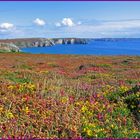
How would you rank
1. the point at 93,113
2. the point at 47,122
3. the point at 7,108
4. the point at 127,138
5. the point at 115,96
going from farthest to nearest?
the point at 115,96, the point at 93,113, the point at 7,108, the point at 47,122, the point at 127,138

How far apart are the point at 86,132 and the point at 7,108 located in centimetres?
285

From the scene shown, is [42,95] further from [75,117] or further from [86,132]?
[86,132]

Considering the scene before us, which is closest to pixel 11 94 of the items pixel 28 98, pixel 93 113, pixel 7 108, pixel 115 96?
pixel 28 98

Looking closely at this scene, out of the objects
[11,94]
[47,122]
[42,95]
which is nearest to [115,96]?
[42,95]

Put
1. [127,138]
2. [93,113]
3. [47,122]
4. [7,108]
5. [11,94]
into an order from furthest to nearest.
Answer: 1. [11,94]
2. [93,113]
3. [7,108]
4. [47,122]
5. [127,138]

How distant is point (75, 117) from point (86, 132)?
0.94 metres

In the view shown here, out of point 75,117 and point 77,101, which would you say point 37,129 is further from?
point 77,101

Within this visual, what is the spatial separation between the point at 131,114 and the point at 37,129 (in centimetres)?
363

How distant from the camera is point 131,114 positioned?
12.4 meters

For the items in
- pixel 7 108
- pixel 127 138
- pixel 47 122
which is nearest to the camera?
pixel 127 138

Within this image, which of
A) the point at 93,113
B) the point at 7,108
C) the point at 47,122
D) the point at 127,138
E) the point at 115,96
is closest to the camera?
the point at 127,138

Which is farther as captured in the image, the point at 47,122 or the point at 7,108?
the point at 7,108

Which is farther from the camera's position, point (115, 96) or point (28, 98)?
point (115, 96)

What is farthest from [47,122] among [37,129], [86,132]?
[86,132]
